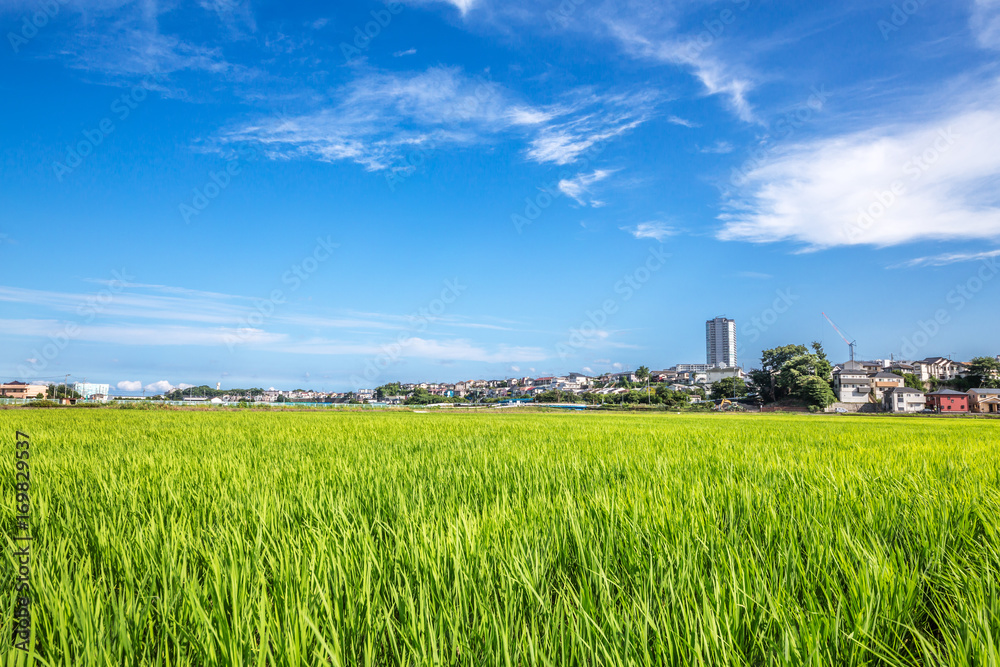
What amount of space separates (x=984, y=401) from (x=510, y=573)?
8930 centimetres

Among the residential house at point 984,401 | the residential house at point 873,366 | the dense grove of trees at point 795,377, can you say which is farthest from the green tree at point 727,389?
the residential house at point 873,366

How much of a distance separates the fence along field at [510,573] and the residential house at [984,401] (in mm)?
84205

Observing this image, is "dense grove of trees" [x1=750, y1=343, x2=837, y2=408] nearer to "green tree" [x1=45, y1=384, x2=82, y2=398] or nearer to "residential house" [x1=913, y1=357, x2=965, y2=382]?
"residential house" [x1=913, y1=357, x2=965, y2=382]

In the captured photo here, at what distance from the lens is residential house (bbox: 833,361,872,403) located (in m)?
89.7

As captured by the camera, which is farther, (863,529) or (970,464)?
(970,464)

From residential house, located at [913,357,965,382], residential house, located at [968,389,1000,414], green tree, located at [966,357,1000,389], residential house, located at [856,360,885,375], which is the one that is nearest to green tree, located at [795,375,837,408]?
residential house, located at [968,389,1000,414]

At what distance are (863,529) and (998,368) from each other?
121 metres

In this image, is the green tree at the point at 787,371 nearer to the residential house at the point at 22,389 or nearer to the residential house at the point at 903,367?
the residential house at the point at 903,367

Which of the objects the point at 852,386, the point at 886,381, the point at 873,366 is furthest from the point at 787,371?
the point at 873,366

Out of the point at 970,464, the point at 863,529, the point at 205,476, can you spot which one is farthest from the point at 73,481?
the point at 970,464

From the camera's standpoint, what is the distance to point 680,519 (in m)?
2.62

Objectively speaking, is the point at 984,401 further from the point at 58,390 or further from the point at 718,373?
the point at 58,390

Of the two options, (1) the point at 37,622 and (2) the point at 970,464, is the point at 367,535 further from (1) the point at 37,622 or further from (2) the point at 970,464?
(2) the point at 970,464

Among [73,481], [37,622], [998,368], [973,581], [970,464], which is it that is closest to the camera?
[37,622]
